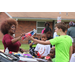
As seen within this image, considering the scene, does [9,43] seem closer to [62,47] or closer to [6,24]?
[6,24]

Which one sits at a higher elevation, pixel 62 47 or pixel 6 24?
pixel 6 24

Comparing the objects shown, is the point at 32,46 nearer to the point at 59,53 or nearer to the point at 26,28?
the point at 59,53

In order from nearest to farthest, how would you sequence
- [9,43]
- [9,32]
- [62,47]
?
[62,47] → [9,43] → [9,32]

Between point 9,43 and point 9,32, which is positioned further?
point 9,32

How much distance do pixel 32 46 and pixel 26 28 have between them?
10.6m

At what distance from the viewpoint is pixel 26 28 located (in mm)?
15188

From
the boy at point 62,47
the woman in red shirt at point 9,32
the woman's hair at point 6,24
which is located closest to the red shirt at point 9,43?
the woman in red shirt at point 9,32

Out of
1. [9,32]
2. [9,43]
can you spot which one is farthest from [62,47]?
[9,32]

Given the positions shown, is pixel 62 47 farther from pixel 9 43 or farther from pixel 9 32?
pixel 9 32

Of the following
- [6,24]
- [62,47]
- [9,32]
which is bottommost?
[62,47]

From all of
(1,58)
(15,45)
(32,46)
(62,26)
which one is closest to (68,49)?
(62,26)

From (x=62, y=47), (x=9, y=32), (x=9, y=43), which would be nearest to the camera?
(x=62, y=47)

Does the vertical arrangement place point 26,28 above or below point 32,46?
above

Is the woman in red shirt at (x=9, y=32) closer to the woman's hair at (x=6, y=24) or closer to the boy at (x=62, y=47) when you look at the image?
the woman's hair at (x=6, y=24)
